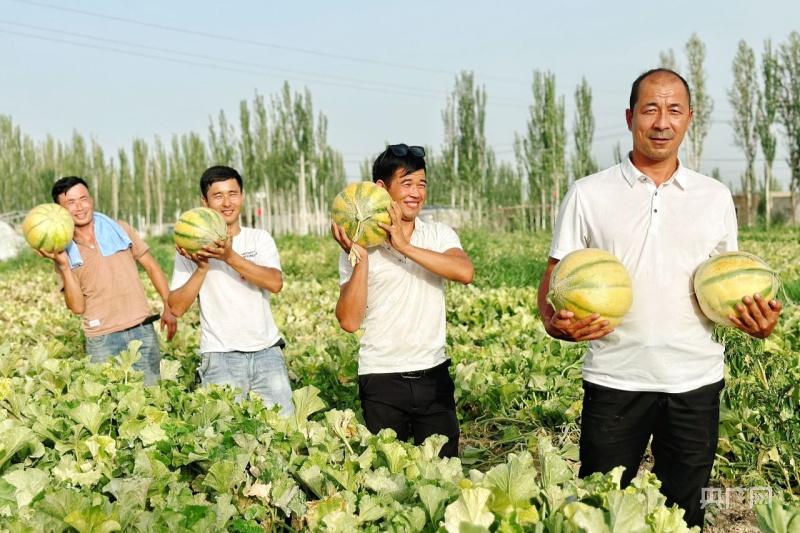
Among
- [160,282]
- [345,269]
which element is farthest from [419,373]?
[160,282]

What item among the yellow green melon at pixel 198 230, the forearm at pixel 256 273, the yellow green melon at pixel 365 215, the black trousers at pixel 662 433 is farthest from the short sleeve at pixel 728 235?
the yellow green melon at pixel 198 230

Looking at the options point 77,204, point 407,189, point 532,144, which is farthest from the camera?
point 532,144

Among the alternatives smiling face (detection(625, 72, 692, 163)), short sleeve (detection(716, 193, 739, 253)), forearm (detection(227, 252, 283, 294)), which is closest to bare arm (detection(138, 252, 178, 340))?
forearm (detection(227, 252, 283, 294))

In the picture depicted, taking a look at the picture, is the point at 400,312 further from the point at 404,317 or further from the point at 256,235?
the point at 256,235

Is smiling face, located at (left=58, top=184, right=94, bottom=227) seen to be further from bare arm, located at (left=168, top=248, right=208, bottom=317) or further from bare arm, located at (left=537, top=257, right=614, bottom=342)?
bare arm, located at (left=537, top=257, right=614, bottom=342)

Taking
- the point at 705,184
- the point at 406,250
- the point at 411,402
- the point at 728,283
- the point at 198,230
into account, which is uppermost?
the point at 705,184

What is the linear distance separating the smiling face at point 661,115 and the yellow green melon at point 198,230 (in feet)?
7.27

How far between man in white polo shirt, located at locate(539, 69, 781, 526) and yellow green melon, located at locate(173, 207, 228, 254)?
1886 mm

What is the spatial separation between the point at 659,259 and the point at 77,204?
404 centimetres

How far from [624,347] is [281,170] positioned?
115 feet

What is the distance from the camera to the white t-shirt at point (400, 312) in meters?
3.49

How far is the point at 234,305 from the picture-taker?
4.22 metres

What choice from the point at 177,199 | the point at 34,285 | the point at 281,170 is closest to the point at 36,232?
the point at 34,285

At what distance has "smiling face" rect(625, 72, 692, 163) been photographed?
266cm
